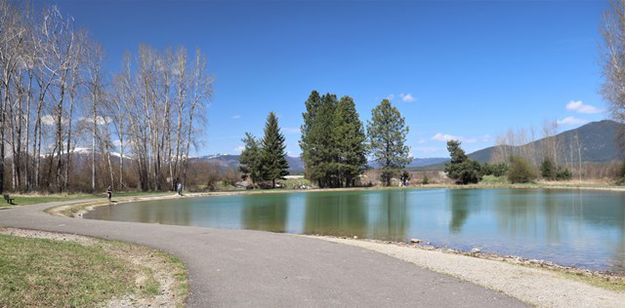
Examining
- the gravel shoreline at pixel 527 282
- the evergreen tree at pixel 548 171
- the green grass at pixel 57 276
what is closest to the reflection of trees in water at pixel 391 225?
the gravel shoreline at pixel 527 282

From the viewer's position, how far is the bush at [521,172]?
5894cm

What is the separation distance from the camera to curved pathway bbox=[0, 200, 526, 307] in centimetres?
630

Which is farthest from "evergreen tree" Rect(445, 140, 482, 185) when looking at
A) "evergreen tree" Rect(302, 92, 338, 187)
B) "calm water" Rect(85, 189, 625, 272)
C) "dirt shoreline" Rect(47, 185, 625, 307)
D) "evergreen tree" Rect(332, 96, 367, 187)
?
"dirt shoreline" Rect(47, 185, 625, 307)

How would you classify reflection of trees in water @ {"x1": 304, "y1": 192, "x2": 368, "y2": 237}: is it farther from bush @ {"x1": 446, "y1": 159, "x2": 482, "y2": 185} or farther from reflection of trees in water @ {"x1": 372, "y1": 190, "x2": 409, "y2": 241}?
bush @ {"x1": 446, "y1": 159, "x2": 482, "y2": 185}

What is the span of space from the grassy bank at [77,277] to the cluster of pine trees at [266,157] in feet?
150

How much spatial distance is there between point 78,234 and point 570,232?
16.2 meters

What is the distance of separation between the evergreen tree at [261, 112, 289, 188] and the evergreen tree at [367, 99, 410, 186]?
11.8 metres

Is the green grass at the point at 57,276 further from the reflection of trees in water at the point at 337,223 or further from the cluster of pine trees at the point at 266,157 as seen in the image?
the cluster of pine trees at the point at 266,157

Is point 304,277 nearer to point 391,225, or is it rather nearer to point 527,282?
point 527,282

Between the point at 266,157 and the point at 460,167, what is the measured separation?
2585 cm

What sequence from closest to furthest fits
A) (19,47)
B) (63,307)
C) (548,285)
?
(63,307) → (548,285) → (19,47)

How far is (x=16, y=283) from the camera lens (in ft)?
19.0

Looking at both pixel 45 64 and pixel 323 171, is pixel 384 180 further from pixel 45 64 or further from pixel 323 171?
pixel 45 64

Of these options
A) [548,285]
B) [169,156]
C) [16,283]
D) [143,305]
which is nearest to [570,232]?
[548,285]
